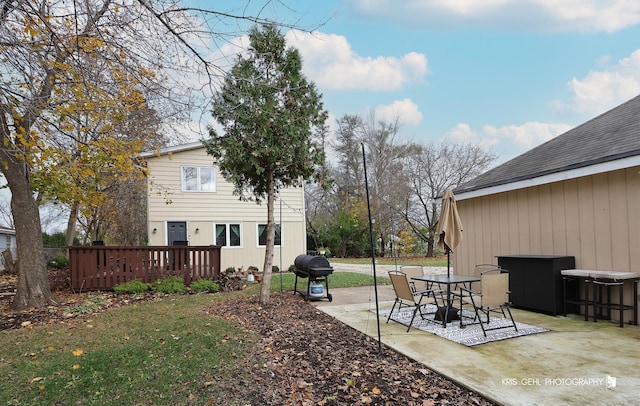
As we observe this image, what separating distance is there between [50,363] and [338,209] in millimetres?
23854

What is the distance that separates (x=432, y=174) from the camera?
2461cm

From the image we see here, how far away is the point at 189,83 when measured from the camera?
400 centimetres

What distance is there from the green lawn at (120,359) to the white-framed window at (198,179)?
321 inches

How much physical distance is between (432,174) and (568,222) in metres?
18.9

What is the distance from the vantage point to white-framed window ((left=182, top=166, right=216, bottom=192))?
1387cm

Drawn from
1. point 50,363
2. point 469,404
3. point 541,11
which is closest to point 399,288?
point 469,404

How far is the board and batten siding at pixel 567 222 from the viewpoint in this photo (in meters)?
5.27

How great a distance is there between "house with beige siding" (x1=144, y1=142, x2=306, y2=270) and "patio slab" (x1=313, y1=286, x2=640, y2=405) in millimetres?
9303

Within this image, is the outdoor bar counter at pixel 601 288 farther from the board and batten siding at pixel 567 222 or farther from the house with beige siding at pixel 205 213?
the house with beige siding at pixel 205 213

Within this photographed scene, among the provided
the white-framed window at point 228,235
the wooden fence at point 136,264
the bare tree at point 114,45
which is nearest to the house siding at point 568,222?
the bare tree at point 114,45

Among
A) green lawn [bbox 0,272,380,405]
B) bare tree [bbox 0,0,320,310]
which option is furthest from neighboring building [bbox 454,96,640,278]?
bare tree [bbox 0,0,320,310]

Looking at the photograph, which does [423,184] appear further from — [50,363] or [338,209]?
[50,363]

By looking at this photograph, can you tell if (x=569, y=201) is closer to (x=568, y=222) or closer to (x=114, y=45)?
(x=568, y=222)

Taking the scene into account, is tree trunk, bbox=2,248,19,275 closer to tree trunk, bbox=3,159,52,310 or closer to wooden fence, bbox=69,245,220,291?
wooden fence, bbox=69,245,220,291
